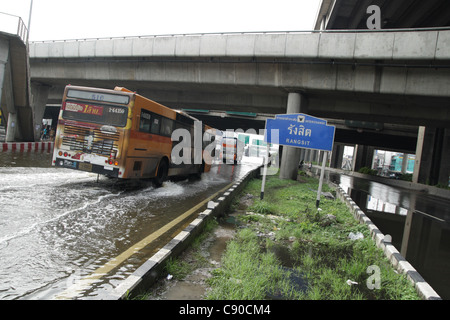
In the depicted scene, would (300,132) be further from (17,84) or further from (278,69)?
(17,84)

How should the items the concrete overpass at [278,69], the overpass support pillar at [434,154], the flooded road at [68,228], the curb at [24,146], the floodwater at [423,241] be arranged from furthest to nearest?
the overpass support pillar at [434,154] < the curb at [24,146] < the concrete overpass at [278,69] < the floodwater at [423,241] < the flooded road at [68,228]

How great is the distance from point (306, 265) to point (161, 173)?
826cm

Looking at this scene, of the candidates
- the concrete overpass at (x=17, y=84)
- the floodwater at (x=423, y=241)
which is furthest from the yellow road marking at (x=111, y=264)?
the concrete overpass at (x=17, y=84)

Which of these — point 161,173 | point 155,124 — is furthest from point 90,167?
point 161,173

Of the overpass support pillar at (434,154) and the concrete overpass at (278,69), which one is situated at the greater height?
the concrete overpass at (278,69)

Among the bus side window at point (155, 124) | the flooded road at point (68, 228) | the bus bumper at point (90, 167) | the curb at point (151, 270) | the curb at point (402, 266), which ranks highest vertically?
the bus side window at point (155, 124)

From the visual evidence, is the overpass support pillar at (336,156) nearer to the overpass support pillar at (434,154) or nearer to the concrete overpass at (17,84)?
the overpass support pillar at (434,154)

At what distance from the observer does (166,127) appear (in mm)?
11836

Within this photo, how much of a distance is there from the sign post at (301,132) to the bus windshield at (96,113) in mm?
4808

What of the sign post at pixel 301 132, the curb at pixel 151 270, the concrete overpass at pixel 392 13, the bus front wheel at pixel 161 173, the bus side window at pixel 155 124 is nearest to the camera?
the curb at pixel 151 270

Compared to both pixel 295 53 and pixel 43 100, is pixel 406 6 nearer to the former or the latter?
pixel 295 53

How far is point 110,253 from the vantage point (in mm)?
4703

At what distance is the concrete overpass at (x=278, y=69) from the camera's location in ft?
49.1
